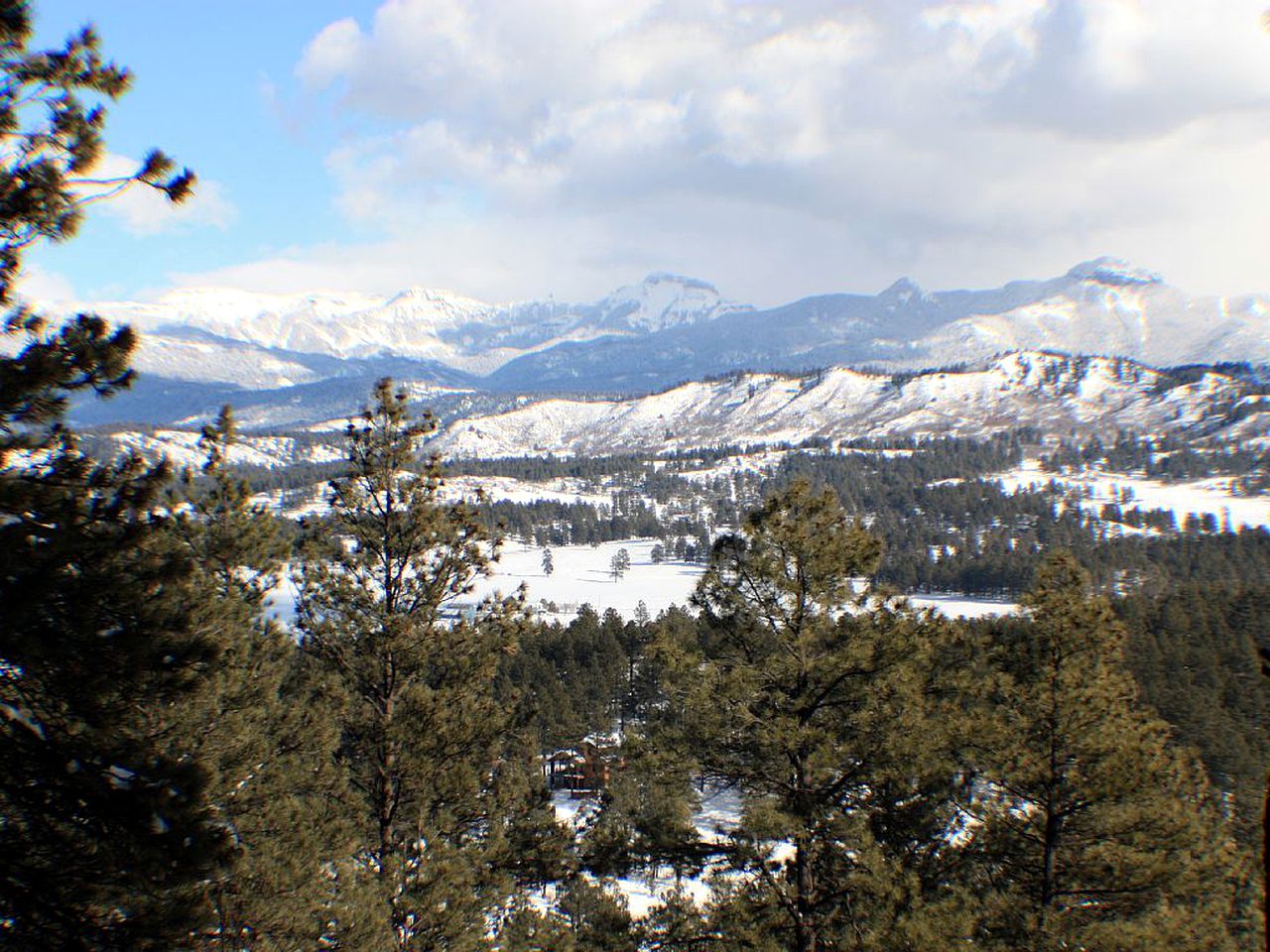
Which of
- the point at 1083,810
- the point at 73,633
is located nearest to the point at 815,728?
the point at 1083,810

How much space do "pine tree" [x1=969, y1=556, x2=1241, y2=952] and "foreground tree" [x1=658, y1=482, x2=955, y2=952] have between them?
104 cm

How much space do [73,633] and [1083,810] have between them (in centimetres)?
1321

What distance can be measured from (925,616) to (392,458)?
925 centimetres

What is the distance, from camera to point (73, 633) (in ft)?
16.8

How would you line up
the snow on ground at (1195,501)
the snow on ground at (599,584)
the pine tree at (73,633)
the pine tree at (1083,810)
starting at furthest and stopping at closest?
the snow on ground at (1195,501) < the snow on ground at (599,584) < the pine tree at (1083,810) < the pine tree at (73,633)

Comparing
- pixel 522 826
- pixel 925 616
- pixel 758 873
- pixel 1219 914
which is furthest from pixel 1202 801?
pixel 522 826

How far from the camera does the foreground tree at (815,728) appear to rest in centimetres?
1048

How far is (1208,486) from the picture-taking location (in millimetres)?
195125

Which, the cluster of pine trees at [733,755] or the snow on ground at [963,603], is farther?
the snow on ground at [963,603]

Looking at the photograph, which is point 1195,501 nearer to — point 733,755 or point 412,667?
point 733,755

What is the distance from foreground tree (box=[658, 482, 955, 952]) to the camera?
1048 centimetres

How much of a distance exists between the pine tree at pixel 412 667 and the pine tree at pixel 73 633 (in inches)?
285

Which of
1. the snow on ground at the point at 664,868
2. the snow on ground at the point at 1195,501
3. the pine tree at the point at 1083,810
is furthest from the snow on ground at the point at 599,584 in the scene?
the pine tree at the point at 1083,810

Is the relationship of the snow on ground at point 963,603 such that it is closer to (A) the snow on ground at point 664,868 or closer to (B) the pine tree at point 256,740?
(A) the snow on ground at point 664,868
